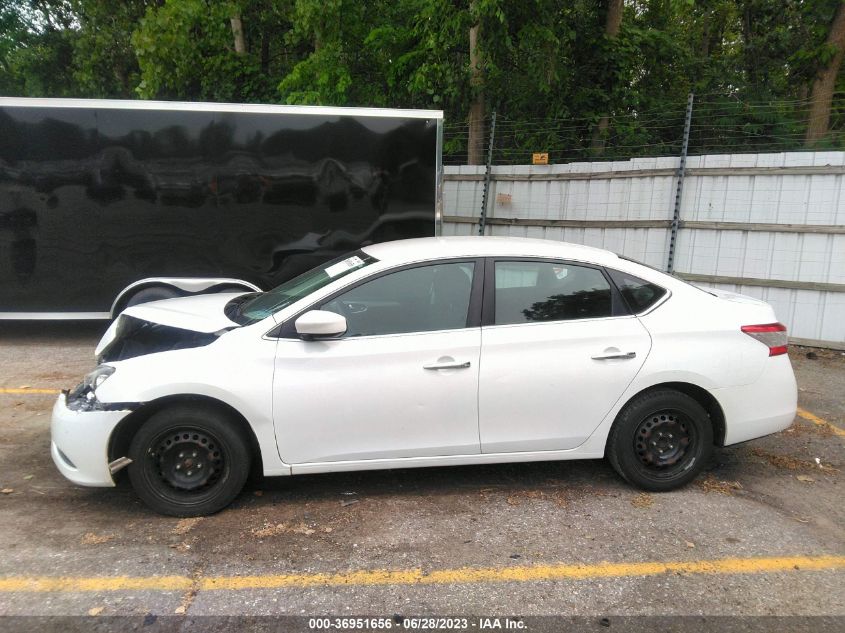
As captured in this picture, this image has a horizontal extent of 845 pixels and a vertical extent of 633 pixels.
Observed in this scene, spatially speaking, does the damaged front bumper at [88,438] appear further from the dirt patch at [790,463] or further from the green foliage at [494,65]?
the green foliage at [494,65]

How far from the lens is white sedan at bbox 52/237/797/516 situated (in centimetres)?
371

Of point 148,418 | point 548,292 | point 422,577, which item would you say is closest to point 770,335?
point 548,292

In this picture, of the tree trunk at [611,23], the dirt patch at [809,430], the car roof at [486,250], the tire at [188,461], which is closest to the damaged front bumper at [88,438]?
the tire at [188,461]

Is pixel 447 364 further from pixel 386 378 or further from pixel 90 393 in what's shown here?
pixel 90 393

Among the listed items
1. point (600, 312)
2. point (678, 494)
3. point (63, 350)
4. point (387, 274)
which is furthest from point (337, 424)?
point (63, 350)

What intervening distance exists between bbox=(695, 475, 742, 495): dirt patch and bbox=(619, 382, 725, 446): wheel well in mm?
302

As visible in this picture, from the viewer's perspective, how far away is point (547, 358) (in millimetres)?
3947

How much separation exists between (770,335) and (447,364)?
2135mm

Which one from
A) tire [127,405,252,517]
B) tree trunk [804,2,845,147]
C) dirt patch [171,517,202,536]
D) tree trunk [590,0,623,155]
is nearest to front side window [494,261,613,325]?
tire [127,405,252,517]

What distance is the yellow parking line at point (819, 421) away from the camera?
17.6ft

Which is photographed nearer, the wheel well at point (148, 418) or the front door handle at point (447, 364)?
the wheel well at point (148, 418)

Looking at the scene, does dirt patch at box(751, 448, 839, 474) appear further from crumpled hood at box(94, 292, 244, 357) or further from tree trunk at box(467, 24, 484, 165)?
tree trunk at box(467, 24, 484, 165)

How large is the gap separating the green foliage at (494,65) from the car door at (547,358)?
589 centimetres

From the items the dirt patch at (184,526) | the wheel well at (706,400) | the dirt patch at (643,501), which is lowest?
the dirt patch at (184,526)
